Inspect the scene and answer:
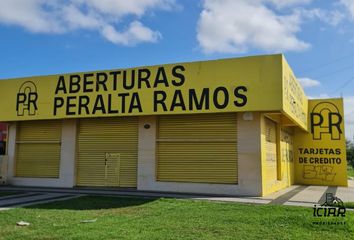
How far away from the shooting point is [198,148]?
18.1 metres

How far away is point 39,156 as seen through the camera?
70.5 feet

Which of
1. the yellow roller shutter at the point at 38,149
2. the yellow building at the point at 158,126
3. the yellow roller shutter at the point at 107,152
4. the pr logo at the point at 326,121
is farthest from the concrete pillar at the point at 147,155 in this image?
the pr logo at the point at 326,121

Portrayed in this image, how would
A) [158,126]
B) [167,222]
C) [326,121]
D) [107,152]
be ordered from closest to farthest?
[167,222] < [158,126] < [107,152] < [326,121]

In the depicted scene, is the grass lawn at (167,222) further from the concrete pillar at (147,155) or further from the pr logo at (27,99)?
the pr logo at (27,99)

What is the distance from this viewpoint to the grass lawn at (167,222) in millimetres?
8758

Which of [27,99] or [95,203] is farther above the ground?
[27,99]

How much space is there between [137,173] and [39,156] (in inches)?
251

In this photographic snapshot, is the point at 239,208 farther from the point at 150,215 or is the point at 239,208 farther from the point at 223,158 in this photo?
the point at 223,158

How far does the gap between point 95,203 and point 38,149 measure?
362 inches

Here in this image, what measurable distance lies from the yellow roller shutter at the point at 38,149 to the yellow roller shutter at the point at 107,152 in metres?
1.55

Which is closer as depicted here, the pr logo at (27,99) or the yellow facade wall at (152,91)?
the yellow facade wall at (152,91)

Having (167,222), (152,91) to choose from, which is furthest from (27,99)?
(167,222)

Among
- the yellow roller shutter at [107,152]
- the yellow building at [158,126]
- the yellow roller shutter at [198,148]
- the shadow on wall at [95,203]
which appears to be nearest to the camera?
the shadow on wall at [95,203]

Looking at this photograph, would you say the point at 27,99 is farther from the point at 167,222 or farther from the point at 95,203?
the point at 167,222
